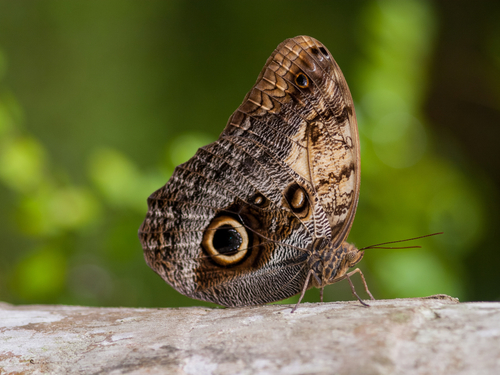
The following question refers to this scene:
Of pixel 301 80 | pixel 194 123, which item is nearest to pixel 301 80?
pixel 301 80

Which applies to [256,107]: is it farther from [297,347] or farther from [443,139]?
[443,139]

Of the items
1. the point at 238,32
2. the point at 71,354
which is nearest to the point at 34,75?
the point at 238,32

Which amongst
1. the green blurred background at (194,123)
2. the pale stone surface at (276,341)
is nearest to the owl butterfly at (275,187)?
the pale stone surface at (276,341)

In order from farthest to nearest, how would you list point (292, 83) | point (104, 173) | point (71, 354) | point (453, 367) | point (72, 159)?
point (72, 159)
point (104, 173)
point (292, 83)
point (71, 354)
point (453, 367)

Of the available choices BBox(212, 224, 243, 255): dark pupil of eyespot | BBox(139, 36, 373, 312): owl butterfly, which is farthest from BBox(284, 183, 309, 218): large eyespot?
BBox(212, 224, 243, 255): dark pupil of eyespot

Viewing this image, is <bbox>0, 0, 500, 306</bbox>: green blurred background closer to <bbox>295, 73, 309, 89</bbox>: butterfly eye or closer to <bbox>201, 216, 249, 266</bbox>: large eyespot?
<bbox>201, 216, 249, 266</bbox>: large eyespot

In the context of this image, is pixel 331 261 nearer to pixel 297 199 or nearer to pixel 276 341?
pixel 297 199
